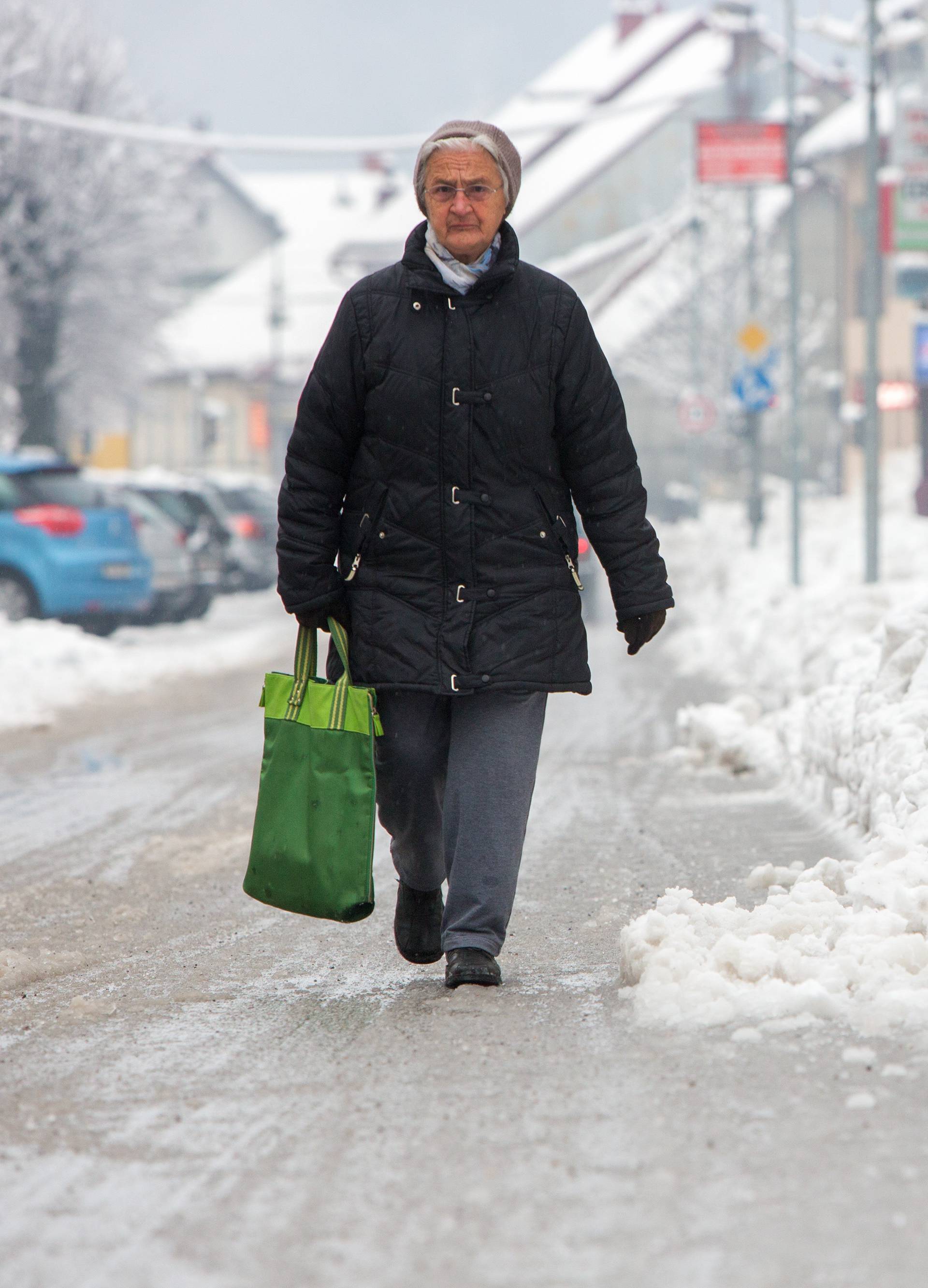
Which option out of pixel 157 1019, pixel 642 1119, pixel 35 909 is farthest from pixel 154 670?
pixel 642 1119

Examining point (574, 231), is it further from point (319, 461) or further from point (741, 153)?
point (319, 461)

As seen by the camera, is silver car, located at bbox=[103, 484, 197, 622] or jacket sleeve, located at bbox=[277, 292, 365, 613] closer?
jacket sleeve, located at bbox=[277, 292, 365, 613]

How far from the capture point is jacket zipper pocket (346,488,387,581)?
4613 mm

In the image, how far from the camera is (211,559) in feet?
71.1

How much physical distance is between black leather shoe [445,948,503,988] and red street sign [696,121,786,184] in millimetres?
21861

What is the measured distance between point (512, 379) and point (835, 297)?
54.0m

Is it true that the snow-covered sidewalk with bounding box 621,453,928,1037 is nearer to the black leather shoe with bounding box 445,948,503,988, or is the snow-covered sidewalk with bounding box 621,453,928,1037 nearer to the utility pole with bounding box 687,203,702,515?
the black leather shoe with bounding box 445,948,503,988

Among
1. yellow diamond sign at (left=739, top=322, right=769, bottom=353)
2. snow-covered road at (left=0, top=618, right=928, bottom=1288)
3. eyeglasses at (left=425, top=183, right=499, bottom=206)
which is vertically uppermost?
yellow diamond sign at (left=739, top=322, right=769, bottom=353)

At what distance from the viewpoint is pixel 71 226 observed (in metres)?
33.5

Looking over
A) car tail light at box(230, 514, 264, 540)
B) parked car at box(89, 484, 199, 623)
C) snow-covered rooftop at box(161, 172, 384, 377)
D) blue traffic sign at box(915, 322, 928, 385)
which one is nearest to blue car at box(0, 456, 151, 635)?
parked car at box(89, 484, 199, 623)

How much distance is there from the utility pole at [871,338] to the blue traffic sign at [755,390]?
33.5 feet

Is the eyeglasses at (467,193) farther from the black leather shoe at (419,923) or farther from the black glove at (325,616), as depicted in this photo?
the black leather shoe at (419,923)

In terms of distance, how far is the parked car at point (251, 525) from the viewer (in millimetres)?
26234

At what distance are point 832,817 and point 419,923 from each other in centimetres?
278
